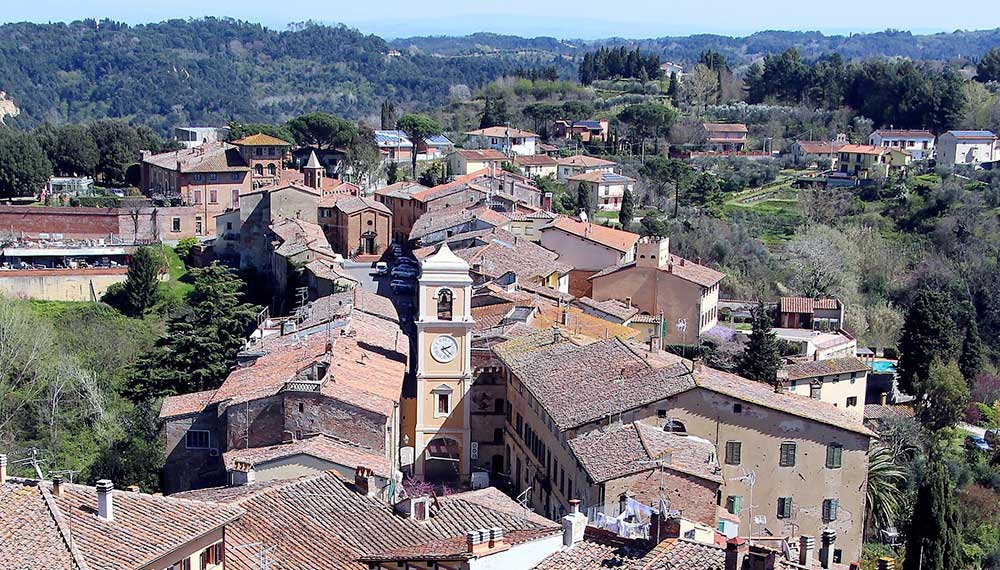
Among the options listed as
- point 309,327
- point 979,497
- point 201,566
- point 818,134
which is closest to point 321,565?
point 201,566

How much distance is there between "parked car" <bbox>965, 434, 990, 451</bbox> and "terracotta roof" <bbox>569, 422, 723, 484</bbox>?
1497cm

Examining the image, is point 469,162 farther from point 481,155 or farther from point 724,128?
point 724,128

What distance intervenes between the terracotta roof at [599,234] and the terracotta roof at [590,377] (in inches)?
513

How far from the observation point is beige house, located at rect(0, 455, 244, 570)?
13.6 m

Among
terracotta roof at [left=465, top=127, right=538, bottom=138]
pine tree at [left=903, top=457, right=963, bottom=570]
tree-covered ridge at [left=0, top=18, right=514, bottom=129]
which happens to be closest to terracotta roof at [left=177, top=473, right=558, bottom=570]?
pine tree at [left=903, top=457, right=963, bottom=570]

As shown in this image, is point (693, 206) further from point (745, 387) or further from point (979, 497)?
point (745, 387)

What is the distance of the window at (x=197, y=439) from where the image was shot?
84.6 feet

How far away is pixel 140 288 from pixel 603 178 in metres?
24.0

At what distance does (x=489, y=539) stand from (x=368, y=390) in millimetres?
9306

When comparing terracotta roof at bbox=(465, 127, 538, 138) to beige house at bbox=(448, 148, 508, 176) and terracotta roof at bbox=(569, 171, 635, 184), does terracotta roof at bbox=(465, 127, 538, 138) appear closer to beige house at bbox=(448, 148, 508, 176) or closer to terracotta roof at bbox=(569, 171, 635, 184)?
beige house at bbox=(448, 148, 508, 176)

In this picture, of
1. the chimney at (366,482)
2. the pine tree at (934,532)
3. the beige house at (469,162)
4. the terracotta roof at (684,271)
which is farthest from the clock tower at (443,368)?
the beige house at (469,162)

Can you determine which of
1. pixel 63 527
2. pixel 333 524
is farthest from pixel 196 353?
pixel 63 527

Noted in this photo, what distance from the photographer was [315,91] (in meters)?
181

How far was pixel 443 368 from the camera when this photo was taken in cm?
2847
